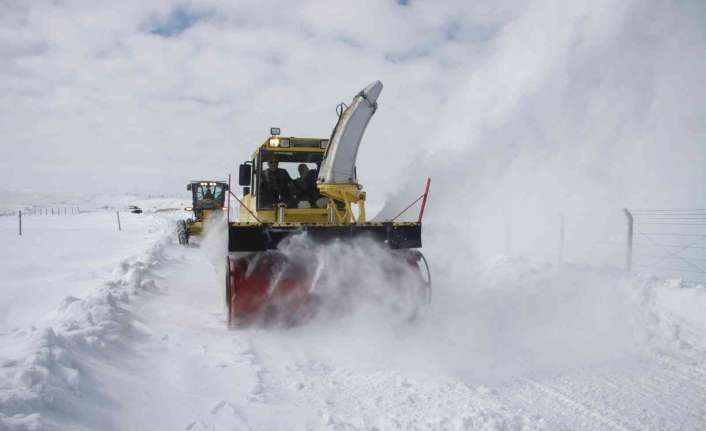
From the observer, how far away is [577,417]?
3441 millimetres

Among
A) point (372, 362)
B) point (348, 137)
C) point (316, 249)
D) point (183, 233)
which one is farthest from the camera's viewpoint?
point (183, 233)

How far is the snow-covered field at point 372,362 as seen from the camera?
10.8 feet

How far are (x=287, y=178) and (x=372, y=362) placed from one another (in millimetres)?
3723

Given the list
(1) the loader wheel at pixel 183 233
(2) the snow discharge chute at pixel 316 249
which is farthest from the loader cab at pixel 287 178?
(1) the loader wheel at pixel 183 233

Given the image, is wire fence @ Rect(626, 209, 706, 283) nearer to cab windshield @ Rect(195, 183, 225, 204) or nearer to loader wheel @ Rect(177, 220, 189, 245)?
loader wheel @ Rect(177, 220, 189, 245)

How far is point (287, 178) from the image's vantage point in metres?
7.46

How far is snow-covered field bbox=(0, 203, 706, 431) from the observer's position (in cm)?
330

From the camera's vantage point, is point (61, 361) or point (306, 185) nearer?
point (61, 361)

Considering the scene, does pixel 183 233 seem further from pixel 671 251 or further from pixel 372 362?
pixel 671 251

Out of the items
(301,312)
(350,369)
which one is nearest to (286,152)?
(301,312)

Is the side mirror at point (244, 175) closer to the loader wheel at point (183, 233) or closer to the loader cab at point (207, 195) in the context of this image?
the loader wheel at point (183, 233)

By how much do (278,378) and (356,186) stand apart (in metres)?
3.18

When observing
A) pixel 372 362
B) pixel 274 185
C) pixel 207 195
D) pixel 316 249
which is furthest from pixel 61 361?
pixel 207 195

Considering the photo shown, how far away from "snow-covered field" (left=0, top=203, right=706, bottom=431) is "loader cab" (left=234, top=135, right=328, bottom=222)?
1769 mm
